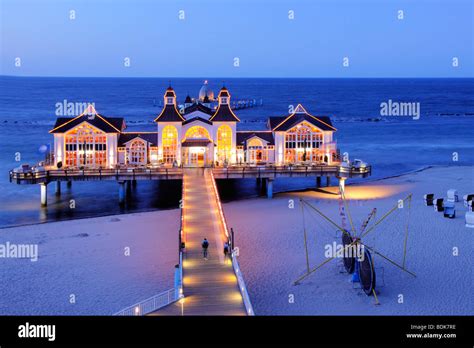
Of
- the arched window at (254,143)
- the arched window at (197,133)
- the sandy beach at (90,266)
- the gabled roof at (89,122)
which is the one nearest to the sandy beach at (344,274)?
the sandy beach at (90,266)

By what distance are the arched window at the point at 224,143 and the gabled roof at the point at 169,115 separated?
300cm

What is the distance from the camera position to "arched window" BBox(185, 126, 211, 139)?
48.7 m

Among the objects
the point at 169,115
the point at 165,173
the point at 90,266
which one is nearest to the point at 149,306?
the point at 90,266

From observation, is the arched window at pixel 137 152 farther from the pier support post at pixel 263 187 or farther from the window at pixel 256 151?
the pier support post at pixel 263 187

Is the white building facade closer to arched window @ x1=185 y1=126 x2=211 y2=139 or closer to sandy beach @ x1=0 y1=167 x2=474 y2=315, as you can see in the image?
arched window @ x1=185 y1=126 x2=211 y2=139

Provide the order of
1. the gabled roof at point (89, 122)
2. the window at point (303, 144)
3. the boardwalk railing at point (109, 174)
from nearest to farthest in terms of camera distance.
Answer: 1. the boardwalk railing at point (109, 174)
2. the gabled roof at point (89, 122)
3. the window at point (303, 144)

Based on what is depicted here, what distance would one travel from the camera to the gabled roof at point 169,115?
157 ft

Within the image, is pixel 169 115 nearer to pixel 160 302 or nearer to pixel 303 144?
pixel 303 144

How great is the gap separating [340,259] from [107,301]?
34.7 feet

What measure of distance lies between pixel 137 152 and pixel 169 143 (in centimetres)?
241

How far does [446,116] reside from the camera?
12650cm

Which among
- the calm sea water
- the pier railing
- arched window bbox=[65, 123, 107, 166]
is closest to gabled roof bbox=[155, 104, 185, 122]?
arched window bbox=[65, 123, 107, 166]

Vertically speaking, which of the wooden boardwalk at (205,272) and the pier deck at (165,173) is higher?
the pier deck at (165,173)
